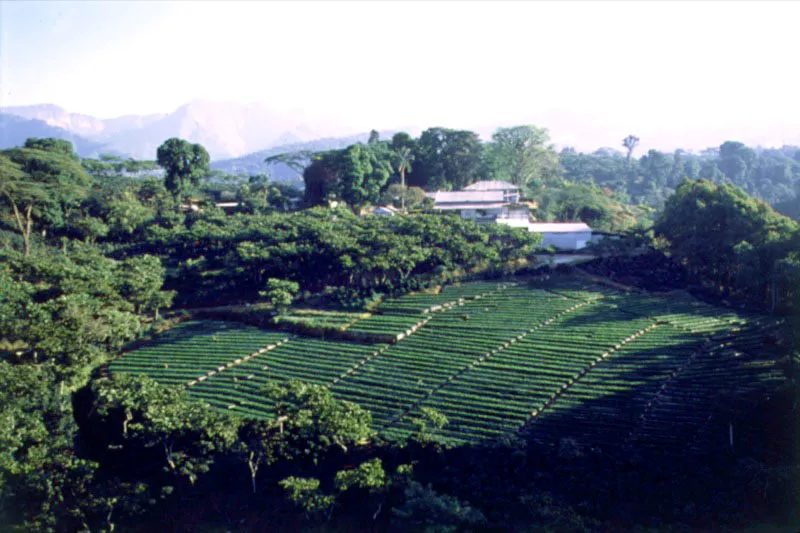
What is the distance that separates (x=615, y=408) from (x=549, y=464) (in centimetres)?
522

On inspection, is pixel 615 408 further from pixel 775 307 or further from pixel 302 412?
pixel 775 307

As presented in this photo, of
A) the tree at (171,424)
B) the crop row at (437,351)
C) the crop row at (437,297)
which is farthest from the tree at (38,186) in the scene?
the crop row at (437,351)

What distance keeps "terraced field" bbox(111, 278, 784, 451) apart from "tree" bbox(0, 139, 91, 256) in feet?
78.2

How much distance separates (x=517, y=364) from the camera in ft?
109

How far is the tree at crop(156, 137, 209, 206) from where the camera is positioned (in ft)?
219

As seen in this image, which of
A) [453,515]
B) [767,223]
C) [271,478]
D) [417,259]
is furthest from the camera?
[417,259]

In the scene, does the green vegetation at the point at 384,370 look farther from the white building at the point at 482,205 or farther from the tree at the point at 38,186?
the white building at the point at 482,205

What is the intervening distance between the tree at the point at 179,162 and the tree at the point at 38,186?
868cm

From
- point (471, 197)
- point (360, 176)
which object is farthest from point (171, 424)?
point (471, 197)

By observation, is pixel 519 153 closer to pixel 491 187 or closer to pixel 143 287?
pixel 491 187

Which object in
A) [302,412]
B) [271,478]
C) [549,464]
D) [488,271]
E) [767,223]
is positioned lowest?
[271,478]

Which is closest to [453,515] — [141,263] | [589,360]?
[589,360]

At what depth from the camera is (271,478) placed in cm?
2695

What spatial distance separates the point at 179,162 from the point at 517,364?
50.6 metres
